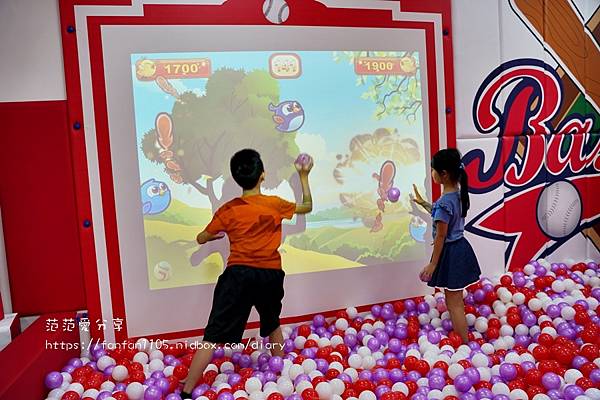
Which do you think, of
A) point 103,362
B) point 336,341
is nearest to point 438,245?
A: point 336,341

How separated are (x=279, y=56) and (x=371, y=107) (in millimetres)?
602

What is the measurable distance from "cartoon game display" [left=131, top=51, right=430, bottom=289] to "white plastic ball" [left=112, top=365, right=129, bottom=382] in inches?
18.4

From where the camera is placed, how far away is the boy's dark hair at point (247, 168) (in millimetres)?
2406

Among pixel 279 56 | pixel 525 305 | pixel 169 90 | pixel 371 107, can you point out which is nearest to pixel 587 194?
pixel 525 305

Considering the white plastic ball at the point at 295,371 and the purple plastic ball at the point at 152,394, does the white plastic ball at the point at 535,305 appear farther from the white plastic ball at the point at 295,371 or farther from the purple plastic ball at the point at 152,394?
the purple plastic ball at the point at 152,394

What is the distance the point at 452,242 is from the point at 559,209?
1277 mm

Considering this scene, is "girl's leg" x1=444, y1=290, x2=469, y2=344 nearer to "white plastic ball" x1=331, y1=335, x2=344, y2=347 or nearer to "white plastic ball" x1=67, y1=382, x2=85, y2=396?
A: "white plastic ball" x1=331, y1=335, x2=344, y2=347

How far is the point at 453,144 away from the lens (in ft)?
10.6

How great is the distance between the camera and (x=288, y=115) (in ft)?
9.48

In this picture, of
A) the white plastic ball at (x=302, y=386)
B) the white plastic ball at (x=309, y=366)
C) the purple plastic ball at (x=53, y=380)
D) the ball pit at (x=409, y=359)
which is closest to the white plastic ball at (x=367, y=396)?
the ball pit at (x=409, y=359)

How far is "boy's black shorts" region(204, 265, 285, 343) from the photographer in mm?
2344

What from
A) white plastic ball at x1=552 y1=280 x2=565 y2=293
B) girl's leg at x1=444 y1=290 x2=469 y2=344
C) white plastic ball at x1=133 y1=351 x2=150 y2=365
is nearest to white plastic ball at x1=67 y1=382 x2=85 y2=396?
white plastic ball at x1=133 y1=351 x2=150 y2=365

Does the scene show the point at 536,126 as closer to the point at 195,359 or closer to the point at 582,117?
the point at 582,117

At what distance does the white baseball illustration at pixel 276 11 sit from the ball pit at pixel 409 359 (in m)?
1.63
